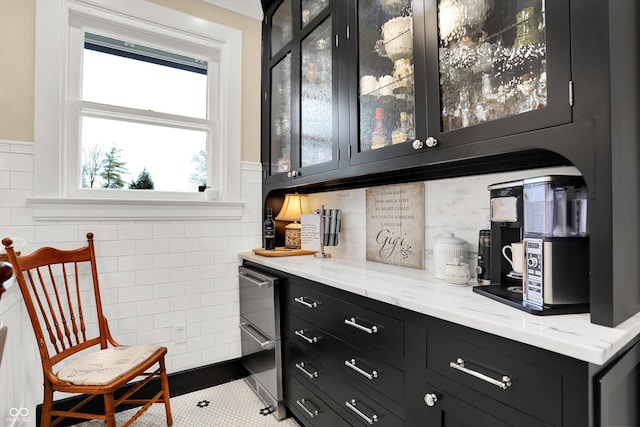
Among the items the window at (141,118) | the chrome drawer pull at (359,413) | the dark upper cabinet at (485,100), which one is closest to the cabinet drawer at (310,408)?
the chrome drawer pull at (359,413)

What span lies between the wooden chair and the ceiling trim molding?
1927 millimetres

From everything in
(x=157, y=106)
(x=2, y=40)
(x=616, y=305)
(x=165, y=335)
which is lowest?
(x=165, y=335)

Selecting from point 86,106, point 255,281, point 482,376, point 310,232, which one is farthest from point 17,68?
point 482,376

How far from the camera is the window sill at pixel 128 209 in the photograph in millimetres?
1903

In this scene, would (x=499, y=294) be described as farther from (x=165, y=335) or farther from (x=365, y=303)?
(x=165, y=335)

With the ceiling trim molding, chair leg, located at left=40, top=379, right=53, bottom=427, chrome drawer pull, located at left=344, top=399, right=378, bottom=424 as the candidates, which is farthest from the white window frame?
chrome drawer pull, located at left=344, top=399, right=378, bottom=424

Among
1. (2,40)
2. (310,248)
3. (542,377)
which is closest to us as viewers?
(542,377)

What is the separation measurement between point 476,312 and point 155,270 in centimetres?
205

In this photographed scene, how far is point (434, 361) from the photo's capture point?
1027 millimetres

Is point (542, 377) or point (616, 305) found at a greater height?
point (616, 305)

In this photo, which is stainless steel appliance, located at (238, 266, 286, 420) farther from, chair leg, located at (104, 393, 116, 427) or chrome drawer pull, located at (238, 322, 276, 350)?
chair leg, located at (104, 393, 116, 427)

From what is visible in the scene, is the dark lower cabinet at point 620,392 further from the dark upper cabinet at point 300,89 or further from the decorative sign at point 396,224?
the dark upper cabinet at point 300,89

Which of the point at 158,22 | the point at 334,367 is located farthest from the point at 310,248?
the point at 158,22

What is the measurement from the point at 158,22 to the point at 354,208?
1.89 metres
